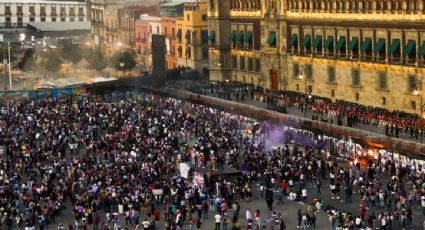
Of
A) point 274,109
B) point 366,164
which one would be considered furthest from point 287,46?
point 366,164

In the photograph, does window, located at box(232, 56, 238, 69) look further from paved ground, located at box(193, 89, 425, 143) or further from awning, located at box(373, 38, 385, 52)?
awning, located at box(373, 38, 385, 52)

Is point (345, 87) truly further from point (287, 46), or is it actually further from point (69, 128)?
point (69, 128)

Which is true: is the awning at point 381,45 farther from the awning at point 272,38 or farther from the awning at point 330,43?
the awning at point 272,38

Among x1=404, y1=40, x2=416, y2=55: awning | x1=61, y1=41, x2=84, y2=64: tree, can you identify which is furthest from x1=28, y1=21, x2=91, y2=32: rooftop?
x1=404, y1=40, x2=416, y2=55: awning

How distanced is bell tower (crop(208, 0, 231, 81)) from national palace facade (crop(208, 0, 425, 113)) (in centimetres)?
13

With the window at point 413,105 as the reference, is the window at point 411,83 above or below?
above

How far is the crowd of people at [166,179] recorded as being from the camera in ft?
178

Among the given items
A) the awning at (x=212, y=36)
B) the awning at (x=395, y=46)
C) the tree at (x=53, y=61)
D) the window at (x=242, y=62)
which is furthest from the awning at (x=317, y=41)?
the tree at (x=53, y=61)

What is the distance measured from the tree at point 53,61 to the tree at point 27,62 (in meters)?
2.40

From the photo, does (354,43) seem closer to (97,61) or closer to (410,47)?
(410,47)

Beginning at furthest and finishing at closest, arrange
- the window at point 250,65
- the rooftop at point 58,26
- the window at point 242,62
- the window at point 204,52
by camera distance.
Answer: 1. the rooftop at point 58,26
2. the window at point 204,52
3. the window at point 242,62
4. the window at point 250,65

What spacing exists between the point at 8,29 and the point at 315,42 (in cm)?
9802

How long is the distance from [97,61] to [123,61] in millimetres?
5366

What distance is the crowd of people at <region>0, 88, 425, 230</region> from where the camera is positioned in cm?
5422
